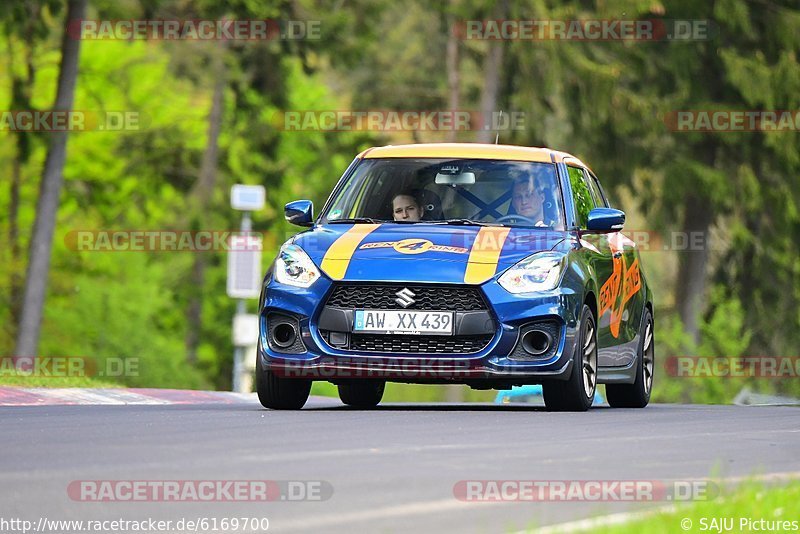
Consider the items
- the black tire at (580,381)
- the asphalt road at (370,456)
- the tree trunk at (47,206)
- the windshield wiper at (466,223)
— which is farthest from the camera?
the tree trunk at (47,206)

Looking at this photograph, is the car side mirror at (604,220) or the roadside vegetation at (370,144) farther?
the roadside vegetation at (370,144)

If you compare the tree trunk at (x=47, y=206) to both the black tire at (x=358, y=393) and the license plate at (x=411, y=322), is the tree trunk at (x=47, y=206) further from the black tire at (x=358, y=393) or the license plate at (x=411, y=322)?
the license plate at (x=411, y=322)

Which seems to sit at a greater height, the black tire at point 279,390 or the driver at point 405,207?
the driver at point 405,207

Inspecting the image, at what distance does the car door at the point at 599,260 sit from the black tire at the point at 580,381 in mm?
274

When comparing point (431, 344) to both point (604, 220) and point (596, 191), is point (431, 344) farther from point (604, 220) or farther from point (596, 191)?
point (596, 191)

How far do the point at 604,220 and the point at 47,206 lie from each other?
20278 mm

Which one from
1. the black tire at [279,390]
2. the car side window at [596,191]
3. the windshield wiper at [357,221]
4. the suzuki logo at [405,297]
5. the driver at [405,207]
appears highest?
the car side window at [596,191]

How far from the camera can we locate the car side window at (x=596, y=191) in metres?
15.9

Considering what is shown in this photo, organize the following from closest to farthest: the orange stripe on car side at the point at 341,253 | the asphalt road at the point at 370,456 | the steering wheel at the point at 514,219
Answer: the asphalt road at the point at 370,456 < the orange stripe on car side at the point at 341,253 < the steering wheel at the point at 514,219

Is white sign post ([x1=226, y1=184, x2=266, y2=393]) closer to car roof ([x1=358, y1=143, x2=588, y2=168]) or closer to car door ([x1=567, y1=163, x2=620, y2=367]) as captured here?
car roof ([x1=358, y1=143, x2=588, y2=168])

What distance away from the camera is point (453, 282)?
12.9m

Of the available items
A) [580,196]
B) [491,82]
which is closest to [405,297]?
[580,196]

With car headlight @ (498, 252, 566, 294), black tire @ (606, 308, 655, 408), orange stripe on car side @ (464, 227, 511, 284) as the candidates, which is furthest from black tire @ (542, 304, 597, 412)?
black tire @ (606, 308, 655, 408)

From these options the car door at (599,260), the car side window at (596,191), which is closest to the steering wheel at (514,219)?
the car door at (599,260)
